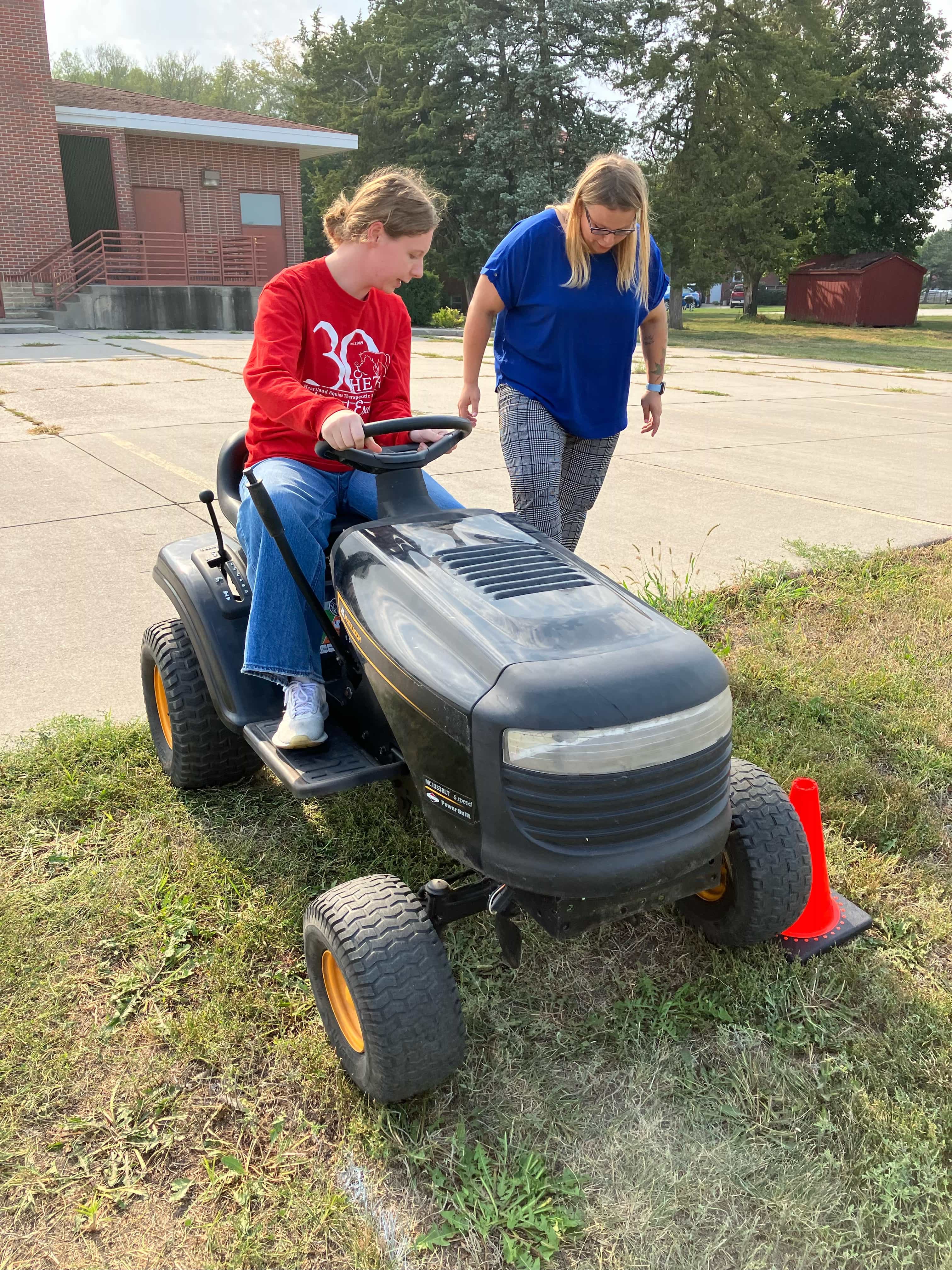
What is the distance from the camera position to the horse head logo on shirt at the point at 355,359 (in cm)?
272

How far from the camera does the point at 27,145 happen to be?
21844mm

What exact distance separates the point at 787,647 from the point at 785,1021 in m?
2.17

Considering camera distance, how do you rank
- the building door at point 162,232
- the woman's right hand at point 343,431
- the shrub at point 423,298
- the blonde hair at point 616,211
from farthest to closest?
the shrub at point 423,298
the building door at point 162,232
the blonde hair at point 616,211
the woman's right hand at point 343,431

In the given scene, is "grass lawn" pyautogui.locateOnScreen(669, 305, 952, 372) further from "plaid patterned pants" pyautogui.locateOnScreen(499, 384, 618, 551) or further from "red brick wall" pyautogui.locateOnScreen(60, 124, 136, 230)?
"plaid patterned pants" pyautogui.locateOnScreen(499, 384, 618, 551)

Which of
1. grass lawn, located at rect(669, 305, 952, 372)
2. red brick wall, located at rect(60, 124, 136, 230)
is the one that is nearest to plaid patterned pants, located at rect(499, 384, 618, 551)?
grass lawn, located at rect(669, 305, 952, 372)

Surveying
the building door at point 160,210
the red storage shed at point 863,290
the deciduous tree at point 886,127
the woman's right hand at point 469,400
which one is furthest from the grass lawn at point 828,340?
the woman's right hand at point 469,400

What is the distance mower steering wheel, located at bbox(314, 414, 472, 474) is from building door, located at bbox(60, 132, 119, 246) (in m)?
24.4

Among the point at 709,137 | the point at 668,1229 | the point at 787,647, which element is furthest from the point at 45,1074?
the point at 709,137

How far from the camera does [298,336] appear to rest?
263 cm

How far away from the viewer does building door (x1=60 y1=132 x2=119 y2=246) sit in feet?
77.3

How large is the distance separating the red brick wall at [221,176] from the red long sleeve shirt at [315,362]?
23.1 m

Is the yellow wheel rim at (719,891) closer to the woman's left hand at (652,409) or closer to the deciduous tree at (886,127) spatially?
the woman's left hand at (652,409)

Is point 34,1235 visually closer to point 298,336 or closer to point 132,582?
point 298,336

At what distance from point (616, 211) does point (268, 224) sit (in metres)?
25.5
